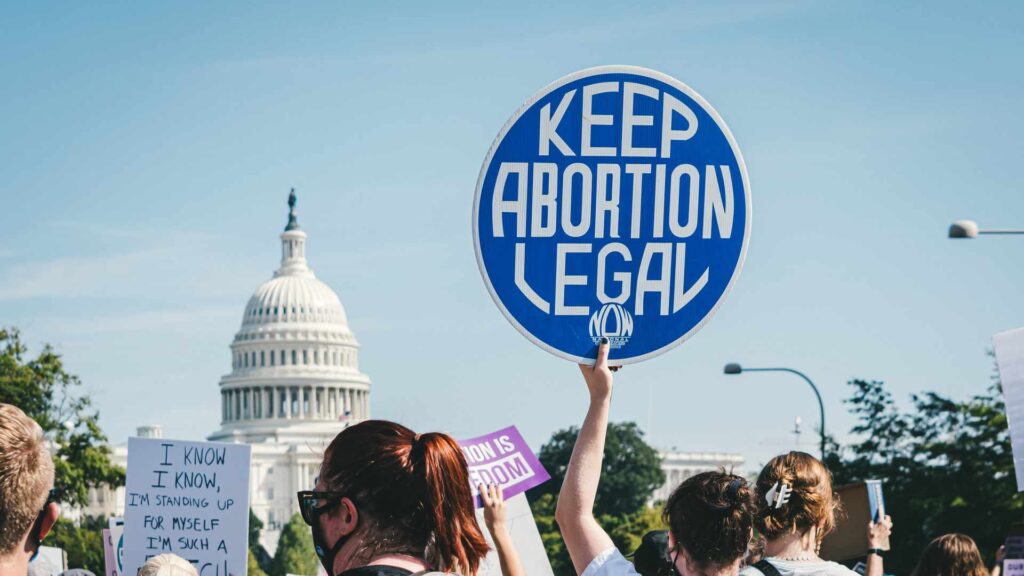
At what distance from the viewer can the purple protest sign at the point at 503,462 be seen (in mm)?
6484

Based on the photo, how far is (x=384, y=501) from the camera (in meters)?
3.06

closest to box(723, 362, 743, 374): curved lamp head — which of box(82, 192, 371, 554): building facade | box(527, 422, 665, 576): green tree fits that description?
box(527, 422, 665, 576): green tree

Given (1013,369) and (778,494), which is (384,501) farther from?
(1013,369)

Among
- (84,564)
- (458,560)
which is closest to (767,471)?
(458,560)

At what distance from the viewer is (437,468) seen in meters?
3.10

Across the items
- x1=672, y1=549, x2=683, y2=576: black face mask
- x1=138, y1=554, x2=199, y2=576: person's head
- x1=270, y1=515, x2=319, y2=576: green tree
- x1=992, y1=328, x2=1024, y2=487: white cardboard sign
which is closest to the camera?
x1=672, y1=549, x2=683, y2=576: black face mask

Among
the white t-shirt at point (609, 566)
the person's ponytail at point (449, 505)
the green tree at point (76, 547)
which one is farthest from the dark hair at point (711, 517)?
the green tree at point (76, 547)

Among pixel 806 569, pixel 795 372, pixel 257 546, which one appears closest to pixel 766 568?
pixel 806 569

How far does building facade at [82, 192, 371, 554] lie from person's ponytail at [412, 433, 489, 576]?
129439mm

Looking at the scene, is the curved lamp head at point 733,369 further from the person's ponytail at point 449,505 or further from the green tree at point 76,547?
the person's ponytail at point 449,505

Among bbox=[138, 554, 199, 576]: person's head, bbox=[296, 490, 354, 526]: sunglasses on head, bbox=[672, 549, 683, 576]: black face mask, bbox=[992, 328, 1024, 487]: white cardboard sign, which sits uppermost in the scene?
Answer: bbox=[992, 328, 1024, 487]: white cardboard sign

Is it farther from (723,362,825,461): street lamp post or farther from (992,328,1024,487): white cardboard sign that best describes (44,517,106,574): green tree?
(992,328,1024,487): white cardboard sign

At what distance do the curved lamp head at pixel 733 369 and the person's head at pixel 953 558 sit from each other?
30888mm

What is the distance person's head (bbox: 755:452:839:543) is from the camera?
4.30 metres
